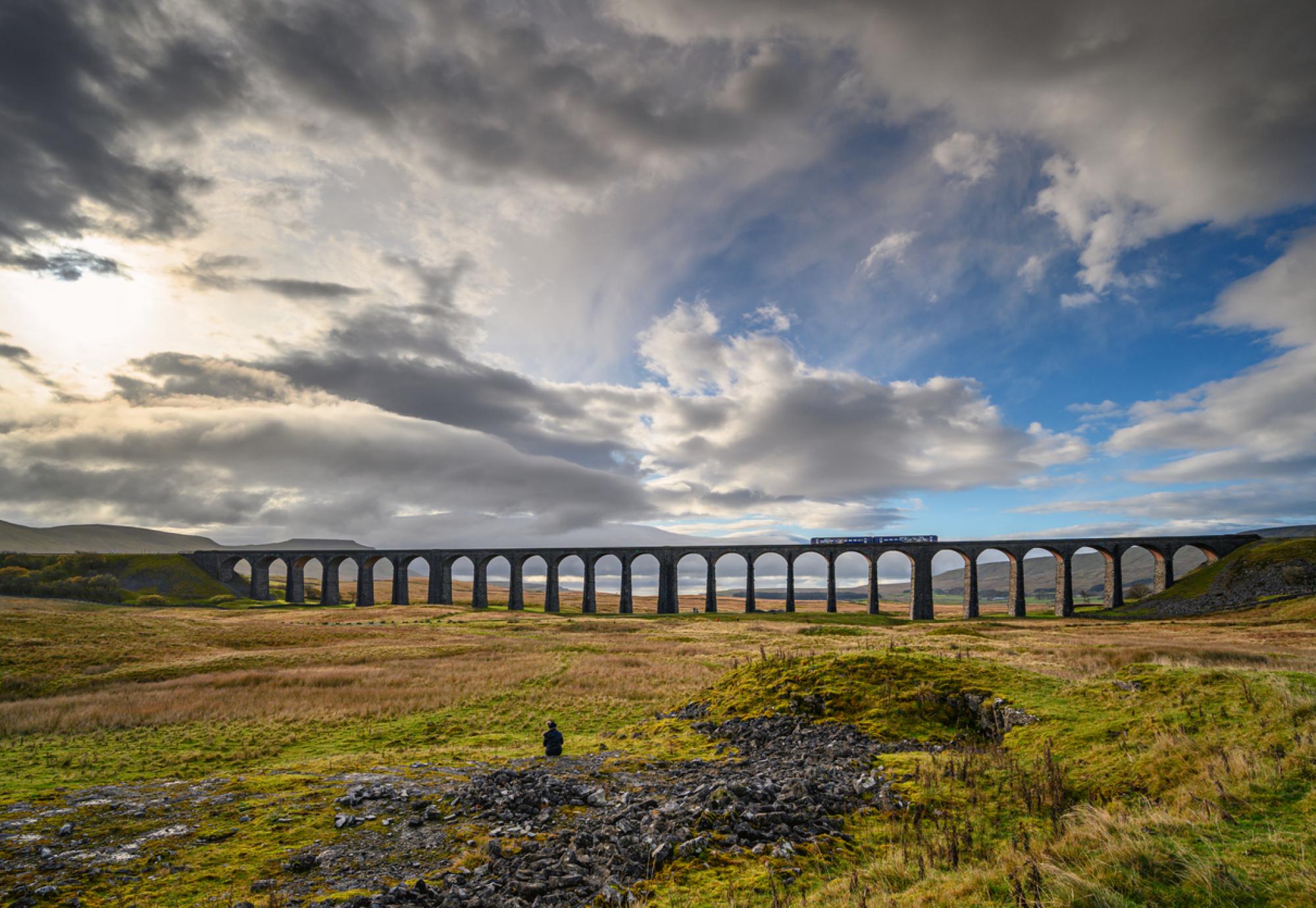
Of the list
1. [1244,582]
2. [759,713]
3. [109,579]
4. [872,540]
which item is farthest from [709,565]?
[109,579]

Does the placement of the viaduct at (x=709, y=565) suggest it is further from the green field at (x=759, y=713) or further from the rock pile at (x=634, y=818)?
the rock pile at (x=634, y=818)

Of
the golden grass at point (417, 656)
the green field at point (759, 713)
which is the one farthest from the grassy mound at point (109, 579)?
the green field at point (759, 713)

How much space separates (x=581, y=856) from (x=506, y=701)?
61.2ft

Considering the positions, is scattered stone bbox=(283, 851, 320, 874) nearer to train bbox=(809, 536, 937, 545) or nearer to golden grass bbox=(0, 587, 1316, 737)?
golden grass bbox=(0, 587, 1316, 737)

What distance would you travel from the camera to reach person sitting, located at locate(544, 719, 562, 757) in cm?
1611

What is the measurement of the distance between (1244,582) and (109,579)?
164 meters

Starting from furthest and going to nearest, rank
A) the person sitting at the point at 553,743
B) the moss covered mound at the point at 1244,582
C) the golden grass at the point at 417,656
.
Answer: the moss covered mound at the point at 1244,582 → the golden grass at the point at 417,656 → the person sitting at the point at 553,743

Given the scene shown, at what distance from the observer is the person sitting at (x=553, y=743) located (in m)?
16.1

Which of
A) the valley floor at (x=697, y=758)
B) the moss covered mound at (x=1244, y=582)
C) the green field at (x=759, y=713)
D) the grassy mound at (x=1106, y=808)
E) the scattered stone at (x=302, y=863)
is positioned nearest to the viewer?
the grassy mound at (x=1106, y=808)

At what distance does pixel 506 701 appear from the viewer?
2609 cm

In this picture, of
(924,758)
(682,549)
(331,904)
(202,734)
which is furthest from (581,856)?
(682,549)

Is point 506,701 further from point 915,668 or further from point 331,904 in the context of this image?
point 331,904

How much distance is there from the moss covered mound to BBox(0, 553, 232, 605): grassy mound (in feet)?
482

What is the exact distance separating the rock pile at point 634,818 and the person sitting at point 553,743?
1.60m
